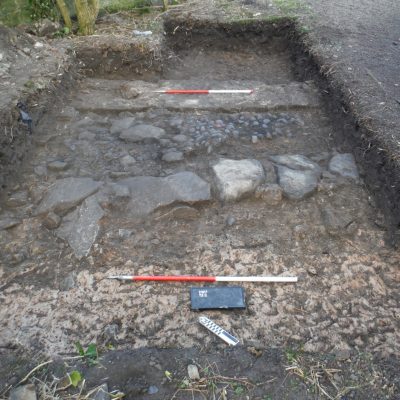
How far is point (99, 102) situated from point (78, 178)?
109cm

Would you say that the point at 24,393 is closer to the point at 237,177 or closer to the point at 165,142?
the point at 237,177

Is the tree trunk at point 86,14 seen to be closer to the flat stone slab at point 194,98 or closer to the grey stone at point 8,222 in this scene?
the flat stone slab at point 194,98

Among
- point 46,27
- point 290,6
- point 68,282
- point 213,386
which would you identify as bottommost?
point 213,386

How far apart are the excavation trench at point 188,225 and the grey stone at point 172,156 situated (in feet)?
0.04

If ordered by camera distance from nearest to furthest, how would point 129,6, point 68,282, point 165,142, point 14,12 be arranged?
point 68,282
point 165,142
point 14,12
point 129,6

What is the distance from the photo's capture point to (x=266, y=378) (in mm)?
1749

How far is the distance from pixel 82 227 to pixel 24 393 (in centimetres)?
100

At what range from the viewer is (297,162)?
286 cm

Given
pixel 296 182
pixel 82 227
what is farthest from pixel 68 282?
pixel 296 182

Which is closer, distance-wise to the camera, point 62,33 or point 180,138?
point 180,138

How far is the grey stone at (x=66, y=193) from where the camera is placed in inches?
97.1

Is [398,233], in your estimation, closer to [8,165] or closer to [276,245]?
[276,245]

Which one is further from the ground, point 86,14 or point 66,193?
point 86,14

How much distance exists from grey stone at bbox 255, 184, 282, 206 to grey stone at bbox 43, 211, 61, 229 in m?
1.32
